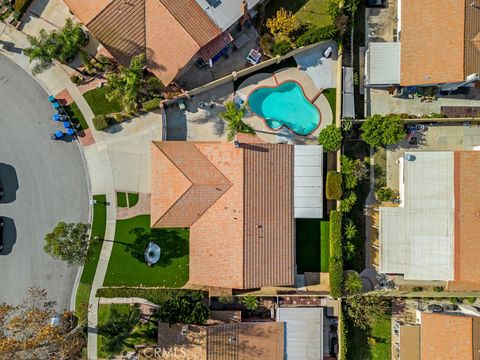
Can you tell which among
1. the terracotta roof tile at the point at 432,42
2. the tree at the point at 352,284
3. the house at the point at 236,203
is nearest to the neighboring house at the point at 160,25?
the house at the point at 236,203

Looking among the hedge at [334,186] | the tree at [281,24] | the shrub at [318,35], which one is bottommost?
the hedge at [334,186]

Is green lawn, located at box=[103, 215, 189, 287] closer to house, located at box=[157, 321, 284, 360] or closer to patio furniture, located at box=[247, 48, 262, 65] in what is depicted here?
house, located at box=[157, 321, 284, 360]

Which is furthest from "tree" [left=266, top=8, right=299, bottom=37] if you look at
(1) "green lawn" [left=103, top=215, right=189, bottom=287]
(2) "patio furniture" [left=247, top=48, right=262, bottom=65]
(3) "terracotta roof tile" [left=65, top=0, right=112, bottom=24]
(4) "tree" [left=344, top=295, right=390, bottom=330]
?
(4) "tree" [left=344, top=295, right=390, bottom=330]

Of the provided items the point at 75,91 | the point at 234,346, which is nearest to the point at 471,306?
the point at 234,346

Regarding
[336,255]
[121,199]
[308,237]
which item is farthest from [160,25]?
[336,255]

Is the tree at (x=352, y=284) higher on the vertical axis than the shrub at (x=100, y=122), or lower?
lower

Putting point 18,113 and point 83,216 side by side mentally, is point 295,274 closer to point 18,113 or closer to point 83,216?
point 83,216

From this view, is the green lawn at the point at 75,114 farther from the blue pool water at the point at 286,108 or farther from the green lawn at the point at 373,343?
the green lawn at the point at 373,343

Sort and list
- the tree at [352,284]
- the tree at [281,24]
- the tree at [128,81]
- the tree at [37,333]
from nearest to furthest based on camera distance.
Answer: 1. the tree at [37,333]
2. the tree at [128,81]
3. the tree at [352,284]
4. the tree at [281,24]
